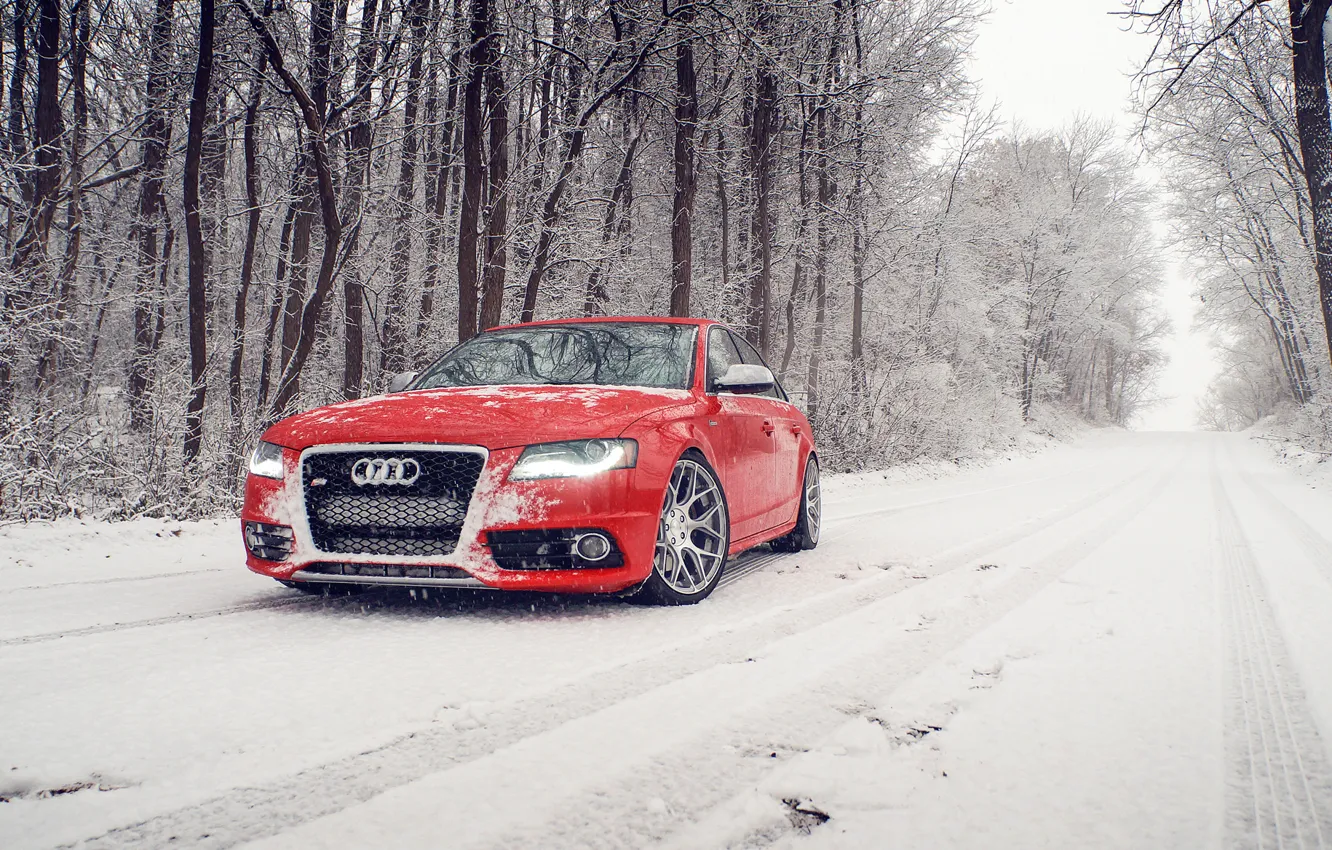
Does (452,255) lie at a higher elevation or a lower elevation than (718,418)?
higher

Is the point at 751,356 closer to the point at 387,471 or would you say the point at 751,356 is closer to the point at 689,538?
the point at 689,538

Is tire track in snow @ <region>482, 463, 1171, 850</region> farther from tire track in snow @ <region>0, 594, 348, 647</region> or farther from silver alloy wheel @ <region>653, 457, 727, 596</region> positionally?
tire track in snow @ <region>0, 594, 348, 647</region>

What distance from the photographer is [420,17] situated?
36.1ft

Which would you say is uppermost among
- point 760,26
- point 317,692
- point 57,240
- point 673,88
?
point 760,26

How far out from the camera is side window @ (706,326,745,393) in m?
4.76

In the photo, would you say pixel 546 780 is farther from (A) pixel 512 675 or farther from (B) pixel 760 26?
(B) pixel 760 26

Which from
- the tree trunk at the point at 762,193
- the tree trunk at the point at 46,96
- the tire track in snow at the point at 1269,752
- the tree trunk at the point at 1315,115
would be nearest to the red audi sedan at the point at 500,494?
the tire track in snow at the point at 1269,752

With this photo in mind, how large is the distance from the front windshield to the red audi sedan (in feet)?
0.81

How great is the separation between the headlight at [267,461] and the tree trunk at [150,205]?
15.6 ft

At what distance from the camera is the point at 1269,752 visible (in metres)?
2.17

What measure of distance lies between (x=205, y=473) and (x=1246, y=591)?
8.12 m

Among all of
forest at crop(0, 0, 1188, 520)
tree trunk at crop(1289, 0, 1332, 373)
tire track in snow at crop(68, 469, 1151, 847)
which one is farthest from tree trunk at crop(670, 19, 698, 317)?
tree trunk at crop(1289, 0, 1332, 373)

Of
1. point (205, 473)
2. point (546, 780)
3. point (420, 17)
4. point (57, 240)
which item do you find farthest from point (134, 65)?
point (546, 780)

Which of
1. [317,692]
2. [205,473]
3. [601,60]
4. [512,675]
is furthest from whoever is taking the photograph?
[601,60]
